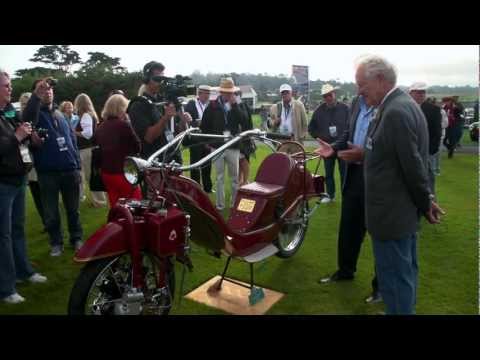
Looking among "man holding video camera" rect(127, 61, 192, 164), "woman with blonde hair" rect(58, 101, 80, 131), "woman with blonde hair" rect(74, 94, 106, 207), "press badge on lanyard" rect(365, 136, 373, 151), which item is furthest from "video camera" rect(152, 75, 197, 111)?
"woman with blonde hair" rect(58, 101, 80, 131)

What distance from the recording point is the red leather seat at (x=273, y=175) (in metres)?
3.71

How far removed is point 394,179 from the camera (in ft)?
Answer: 7.27

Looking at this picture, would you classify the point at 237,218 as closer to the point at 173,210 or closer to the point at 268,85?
the point at 173,210

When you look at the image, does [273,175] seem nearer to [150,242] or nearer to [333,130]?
[150,242]

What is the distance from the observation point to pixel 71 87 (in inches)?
737

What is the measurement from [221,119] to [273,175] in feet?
7.39

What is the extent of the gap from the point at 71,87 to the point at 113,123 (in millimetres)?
17045

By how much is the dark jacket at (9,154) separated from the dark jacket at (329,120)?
160 inches

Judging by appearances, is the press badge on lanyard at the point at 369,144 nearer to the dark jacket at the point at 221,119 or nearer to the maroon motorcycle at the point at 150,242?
the maroon motorcycle at the point at 150,242

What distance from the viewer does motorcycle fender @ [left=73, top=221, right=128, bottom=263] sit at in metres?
2.26

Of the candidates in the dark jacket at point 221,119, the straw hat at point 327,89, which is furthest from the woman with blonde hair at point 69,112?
the straw hat at point 327,89

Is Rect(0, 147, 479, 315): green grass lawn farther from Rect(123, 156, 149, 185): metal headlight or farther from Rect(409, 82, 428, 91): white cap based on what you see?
Rect(409, 82, 428, 91): white cap
